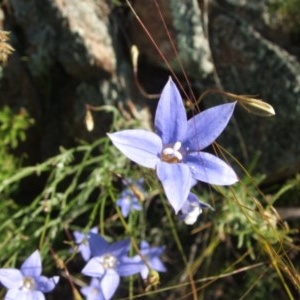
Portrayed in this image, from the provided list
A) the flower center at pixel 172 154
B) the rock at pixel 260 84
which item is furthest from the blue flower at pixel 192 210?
the rock at pixel 260 84

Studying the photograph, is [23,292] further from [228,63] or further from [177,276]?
[228,63]

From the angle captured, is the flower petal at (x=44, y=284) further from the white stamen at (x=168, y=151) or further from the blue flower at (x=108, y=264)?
the white stamen at (x=168, y=151)

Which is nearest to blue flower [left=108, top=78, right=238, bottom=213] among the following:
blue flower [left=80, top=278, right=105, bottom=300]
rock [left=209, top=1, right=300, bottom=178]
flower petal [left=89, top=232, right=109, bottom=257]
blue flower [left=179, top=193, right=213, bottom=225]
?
blue flower [left=179, top=193, right=213, bottom=225]

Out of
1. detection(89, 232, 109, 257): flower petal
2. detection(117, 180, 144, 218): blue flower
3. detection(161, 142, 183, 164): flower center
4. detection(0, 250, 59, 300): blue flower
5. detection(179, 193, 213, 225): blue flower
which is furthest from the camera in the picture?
detection(117, 180, 144, 218): blue flower

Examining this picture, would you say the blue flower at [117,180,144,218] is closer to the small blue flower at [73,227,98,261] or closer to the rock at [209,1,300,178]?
the small blue flower at [73,227,98,261]

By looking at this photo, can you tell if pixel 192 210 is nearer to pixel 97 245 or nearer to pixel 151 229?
pixel 97 245

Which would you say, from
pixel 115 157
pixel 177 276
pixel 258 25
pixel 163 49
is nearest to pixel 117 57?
pixel 163 49
